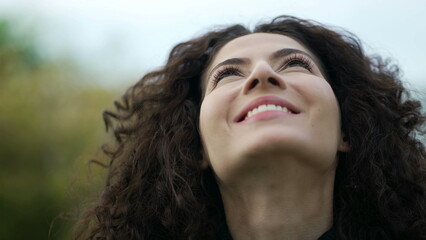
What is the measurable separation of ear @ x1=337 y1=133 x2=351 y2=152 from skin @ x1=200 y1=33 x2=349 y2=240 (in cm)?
9

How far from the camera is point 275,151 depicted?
2779mm

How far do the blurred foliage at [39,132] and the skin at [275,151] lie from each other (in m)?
9.26

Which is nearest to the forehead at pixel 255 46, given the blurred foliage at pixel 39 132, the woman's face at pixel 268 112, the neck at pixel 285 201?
the woman's face at pixel 268 112

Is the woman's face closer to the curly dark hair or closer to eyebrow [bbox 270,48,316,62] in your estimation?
eyebrow [bbox 270,48,316,62]

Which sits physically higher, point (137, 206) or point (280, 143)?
point (280, 143)

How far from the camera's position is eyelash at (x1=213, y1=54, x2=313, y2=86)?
10.5 ft

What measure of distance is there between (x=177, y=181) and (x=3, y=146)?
1013cm

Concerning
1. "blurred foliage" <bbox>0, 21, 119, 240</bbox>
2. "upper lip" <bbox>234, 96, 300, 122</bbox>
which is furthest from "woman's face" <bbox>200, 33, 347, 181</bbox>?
"blurred foliage" <bbox>0, 21, 119, 240</bbox>

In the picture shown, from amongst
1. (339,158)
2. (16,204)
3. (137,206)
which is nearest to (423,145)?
(339,158)

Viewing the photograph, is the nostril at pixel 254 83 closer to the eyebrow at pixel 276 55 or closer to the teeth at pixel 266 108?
the teeth at pixel 266 108

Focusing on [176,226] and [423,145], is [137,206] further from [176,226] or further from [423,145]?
[423,145]

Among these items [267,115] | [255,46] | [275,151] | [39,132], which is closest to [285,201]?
[275,151]

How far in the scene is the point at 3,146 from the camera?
12477 millimetres

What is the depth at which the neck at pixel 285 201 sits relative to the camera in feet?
9.56
